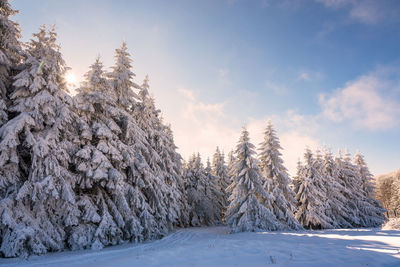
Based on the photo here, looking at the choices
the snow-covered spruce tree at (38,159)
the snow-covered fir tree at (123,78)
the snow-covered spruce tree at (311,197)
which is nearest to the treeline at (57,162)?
the snow-covered spruce tree at (38,159)

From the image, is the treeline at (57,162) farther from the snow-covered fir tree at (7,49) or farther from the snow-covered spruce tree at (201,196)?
the snow-covered spruce tree at (201,196)

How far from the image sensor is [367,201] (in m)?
35.0

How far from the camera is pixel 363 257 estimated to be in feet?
24.5

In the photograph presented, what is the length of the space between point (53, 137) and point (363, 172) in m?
43.3

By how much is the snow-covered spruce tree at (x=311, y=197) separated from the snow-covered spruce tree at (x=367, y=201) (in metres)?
8.50

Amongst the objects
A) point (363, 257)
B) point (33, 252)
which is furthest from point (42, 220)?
point (363, 257)

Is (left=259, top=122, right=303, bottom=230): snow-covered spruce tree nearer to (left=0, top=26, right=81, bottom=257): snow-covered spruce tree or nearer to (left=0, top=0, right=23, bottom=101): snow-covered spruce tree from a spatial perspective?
(left=0, top=26, right=81, bottom=257): snow-covered spruce tree

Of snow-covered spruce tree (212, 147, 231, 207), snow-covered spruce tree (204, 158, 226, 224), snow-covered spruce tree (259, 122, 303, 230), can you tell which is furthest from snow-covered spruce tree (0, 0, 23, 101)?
snow-covered spruce tree (212, 147, 231, 207)

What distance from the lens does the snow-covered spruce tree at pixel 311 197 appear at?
2636 cm

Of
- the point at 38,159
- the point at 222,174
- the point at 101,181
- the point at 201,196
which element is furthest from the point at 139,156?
the point at 222,174

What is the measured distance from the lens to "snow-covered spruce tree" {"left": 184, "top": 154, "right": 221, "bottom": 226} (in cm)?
3178

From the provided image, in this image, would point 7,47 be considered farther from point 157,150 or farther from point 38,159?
point 157,150

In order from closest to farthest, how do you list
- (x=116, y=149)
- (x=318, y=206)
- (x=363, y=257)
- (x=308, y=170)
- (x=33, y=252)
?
(x=363, y=257) → (x=33, y=252) → (x=116, y=149) → (x=318, y=206) → (x=308, y=170)

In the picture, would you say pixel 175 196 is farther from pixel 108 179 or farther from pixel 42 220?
pixel 42 220
